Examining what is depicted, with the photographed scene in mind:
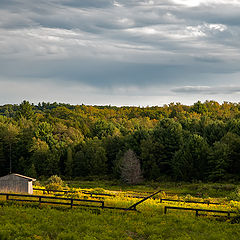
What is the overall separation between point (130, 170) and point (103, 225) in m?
52.6

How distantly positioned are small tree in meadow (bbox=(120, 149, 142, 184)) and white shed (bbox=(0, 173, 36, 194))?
126ft

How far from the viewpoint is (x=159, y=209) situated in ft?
99.9

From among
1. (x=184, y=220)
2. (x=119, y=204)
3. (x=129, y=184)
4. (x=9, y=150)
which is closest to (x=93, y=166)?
(x=129, y=184)

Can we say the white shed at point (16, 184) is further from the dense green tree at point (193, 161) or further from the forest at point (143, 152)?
the dense green tree at point (193, 161)

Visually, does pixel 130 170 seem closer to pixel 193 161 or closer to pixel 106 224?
pixel 193 161

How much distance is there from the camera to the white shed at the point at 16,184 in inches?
1564

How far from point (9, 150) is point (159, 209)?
7913cm

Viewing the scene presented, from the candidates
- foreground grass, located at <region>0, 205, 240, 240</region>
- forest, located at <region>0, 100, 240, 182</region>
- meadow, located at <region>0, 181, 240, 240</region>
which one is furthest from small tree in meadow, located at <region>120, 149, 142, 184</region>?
foreground grass, located at <region>0, 205, 240, 240</region>

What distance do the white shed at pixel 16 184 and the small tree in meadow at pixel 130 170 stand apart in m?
38.5

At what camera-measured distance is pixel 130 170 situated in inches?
2992

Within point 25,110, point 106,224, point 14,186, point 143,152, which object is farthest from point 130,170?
point 25,110

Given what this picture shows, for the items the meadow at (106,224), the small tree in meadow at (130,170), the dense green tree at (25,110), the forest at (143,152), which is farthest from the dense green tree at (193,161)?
the dense green tree at (25,110)

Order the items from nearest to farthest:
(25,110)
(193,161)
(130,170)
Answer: (193,161), (130,170), (25,110)

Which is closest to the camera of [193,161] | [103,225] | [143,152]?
[103,225]
